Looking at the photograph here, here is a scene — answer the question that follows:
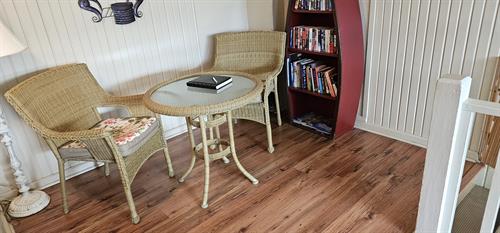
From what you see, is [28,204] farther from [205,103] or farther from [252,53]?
[252,53]

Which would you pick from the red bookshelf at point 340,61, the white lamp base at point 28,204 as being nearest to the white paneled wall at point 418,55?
the red bookshelf at point 340,61

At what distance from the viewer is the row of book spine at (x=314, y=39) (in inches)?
98.5

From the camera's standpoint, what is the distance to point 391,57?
8.07 feet

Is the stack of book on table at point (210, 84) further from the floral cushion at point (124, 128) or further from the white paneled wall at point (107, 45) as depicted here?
the white paneled wall at point (107, 45)

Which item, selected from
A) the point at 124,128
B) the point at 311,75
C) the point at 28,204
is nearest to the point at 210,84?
the point at 124,128

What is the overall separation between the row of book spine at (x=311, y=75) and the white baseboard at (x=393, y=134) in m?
0.45

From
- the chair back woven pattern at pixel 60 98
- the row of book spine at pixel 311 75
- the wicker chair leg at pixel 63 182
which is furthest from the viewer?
the row of book spine at pixel 311 75

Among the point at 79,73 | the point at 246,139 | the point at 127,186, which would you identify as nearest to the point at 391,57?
the point at 246,139

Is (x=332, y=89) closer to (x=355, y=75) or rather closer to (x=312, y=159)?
(x=355, y=75)

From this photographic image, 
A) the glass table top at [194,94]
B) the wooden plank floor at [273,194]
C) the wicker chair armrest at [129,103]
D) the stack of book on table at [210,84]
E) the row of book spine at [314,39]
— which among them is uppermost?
the row of book spine at [314,39]

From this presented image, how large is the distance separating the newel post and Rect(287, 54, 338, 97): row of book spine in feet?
4.08

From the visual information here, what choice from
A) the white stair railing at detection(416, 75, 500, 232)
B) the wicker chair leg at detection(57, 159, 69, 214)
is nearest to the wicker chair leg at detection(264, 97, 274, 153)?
the white stair railing at detection(416, 75, 500, 232)

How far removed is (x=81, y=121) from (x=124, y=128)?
340 mm

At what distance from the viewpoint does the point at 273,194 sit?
2096mm
